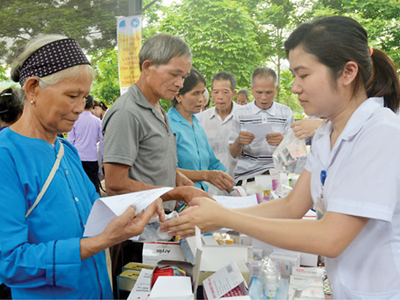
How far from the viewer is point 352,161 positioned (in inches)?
45.0

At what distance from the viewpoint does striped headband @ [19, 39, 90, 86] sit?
134 cm

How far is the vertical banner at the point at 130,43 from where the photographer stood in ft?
19.1

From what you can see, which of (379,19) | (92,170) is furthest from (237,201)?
(379,19)

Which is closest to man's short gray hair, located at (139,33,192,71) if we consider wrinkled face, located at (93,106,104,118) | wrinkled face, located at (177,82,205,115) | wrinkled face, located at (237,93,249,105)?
wrinkled face, located at (177,82,205,115)

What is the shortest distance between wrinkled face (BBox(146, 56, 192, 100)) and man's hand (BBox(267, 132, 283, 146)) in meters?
1.40

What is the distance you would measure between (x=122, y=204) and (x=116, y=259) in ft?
2.13

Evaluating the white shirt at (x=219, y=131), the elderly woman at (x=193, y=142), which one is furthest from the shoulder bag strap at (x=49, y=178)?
the white shirt at (x=219, y=131)

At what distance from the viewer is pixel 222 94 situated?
4.65 metres

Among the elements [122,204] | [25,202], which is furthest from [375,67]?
[25,202]

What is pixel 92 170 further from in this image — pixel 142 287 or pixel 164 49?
pixel 142 287

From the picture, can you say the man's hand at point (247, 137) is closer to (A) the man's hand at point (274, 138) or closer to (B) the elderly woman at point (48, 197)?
(A) the man's hand at point (274, 138)

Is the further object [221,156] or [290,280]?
[221,156]

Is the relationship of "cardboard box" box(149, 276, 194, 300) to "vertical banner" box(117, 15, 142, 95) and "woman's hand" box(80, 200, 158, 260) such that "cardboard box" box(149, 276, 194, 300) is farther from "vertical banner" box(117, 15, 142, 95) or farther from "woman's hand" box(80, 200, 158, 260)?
"vertical banner" box(117, 15, 142, 95)

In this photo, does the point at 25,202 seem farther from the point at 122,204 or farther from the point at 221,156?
the point at 221,156
